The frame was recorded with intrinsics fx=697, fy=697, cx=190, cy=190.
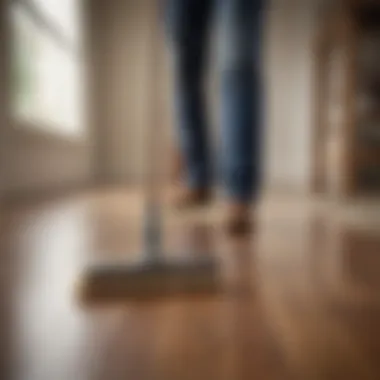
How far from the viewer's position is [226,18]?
4.46 feet

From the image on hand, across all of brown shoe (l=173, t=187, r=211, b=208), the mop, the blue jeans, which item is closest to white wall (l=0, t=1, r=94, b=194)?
brown shoe (l=173, t=187, r=211, b=208)

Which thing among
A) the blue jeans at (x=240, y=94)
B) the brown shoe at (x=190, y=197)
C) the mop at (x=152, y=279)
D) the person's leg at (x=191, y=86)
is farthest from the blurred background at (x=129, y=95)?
the mop at (x=152, y=279)

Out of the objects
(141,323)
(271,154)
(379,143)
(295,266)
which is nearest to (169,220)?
(295,266)

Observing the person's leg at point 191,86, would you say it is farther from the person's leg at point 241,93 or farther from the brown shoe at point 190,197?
the person's leg at point 241,93

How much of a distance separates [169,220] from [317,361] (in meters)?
1.14

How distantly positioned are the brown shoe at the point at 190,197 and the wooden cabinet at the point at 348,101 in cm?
108

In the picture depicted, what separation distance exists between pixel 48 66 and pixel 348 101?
4.62 ft

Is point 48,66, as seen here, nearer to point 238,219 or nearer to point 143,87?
point 143,87

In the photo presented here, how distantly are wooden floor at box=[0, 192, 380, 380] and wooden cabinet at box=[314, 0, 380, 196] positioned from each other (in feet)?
5.20

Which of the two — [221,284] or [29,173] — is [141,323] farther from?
[29,173]

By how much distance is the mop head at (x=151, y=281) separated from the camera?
776 mm

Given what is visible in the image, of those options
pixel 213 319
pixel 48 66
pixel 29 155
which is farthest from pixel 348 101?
pixel 213 319

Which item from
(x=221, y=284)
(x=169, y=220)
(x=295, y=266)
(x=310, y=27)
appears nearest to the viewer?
(x=221, y=284)

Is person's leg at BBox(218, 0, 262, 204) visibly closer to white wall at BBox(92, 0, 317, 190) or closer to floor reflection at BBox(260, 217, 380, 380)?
floor reflection at BBox(260, 217, 380, 380)
